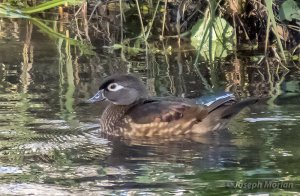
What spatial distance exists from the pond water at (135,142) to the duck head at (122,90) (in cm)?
23

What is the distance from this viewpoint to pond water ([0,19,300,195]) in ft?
19.3

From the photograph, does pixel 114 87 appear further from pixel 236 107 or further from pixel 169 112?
pixel 236 107

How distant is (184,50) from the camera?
1076 cm

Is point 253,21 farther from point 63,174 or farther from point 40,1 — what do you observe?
point 63,174

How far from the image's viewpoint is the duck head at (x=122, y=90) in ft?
25.3

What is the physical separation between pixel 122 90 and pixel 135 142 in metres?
0.68

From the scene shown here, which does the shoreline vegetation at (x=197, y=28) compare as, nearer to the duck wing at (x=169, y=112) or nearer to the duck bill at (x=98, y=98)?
the duck bill at (x=98, y=98)

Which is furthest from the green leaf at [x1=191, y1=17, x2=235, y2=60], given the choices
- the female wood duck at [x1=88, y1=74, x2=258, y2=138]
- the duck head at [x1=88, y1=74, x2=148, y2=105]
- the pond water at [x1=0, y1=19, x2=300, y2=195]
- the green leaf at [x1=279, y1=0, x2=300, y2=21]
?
the female wood duck at [x1=88, y1=74, x2=258, y2=138]

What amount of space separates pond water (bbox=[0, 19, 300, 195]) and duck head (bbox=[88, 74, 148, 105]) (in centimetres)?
23

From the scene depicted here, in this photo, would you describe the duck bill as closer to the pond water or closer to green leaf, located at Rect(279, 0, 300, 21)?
the pond water

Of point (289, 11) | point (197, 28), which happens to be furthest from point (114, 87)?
point (197, 28)

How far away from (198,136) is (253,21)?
3803 millimetres

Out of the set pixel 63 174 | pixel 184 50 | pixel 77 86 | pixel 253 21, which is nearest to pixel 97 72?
pixel 77 86

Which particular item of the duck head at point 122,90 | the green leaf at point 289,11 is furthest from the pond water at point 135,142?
the green leaf at point 289,11
